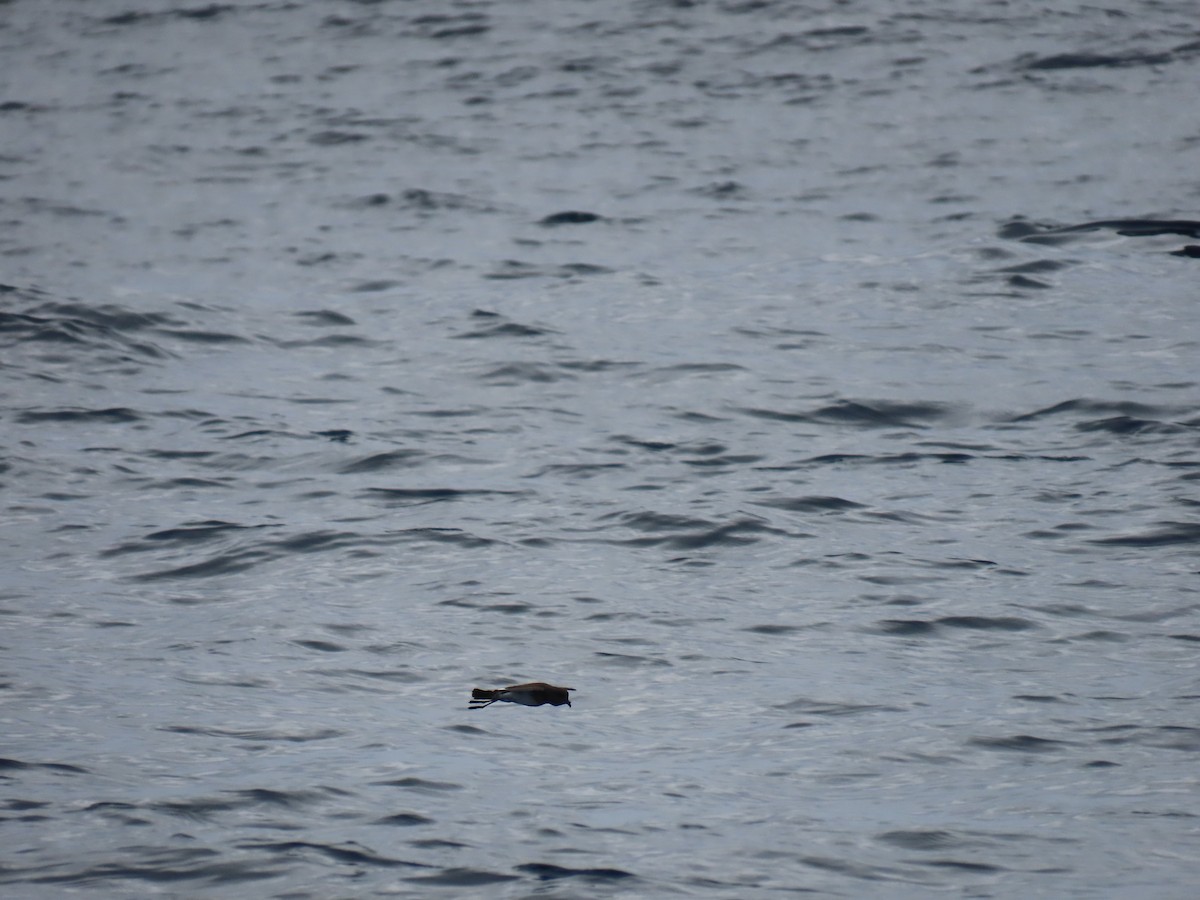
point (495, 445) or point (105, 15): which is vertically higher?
point (105, 15)

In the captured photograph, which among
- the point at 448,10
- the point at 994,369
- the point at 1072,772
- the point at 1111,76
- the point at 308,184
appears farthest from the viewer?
the point at 448,10

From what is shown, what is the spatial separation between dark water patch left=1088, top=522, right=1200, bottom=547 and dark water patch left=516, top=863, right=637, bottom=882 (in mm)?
3644

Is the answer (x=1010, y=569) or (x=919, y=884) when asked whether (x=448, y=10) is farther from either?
(x=919, y=884)

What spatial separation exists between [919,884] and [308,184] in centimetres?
1095

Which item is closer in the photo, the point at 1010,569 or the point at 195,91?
the point at 1010,569

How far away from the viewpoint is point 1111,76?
16250 millimetres

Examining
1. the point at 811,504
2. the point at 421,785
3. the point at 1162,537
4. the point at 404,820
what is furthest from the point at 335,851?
the point at 1162,537

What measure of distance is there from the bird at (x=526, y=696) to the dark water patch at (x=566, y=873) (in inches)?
44.6

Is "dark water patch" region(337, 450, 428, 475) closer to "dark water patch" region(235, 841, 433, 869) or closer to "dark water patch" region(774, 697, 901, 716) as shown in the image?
"dark water patch" region(774, 697, 901, 716)

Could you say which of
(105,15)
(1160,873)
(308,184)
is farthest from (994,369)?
(105,15)

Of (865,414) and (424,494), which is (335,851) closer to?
(424,494)

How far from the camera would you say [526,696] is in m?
5.94

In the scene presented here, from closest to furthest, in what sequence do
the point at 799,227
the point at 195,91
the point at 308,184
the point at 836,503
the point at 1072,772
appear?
the point at 1072,772, the point at 836,503, the point at 799,227, the point at 308,184, the point at 195,91

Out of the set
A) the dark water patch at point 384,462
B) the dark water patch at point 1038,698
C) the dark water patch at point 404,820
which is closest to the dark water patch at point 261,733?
the dark water patch at point 404,820
